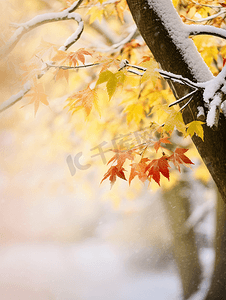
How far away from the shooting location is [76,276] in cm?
457

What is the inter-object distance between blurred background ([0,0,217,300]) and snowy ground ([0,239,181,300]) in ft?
0.07

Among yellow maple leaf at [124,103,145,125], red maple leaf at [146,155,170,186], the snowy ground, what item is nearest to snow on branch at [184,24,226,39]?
red maple leaf at [146,155,170,186]

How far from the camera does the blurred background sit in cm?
356

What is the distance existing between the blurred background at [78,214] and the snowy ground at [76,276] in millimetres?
20

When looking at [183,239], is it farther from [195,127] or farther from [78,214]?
[195,127]

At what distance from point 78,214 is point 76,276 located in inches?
55.4

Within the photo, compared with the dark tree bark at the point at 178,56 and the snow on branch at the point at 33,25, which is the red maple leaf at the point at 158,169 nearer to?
the dark tree bark at the point at 178,56

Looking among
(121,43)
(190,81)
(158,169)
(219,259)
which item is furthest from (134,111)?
(219,259)

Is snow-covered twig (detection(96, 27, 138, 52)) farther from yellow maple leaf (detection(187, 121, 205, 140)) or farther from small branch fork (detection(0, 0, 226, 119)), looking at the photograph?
yellow maple leaf (detection(187, 121, 205, 140))

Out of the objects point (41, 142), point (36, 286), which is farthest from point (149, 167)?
point (36, 286)

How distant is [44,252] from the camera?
17.3 ft

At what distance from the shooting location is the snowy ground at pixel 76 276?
13.2 ft

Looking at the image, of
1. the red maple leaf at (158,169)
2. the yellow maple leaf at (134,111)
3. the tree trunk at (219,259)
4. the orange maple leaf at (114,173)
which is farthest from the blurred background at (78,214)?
the red maple leaf at (158,169)

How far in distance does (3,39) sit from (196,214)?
3989mm
